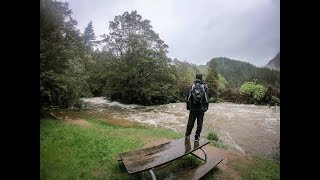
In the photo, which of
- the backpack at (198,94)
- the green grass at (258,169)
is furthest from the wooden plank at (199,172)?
the backpack at (198,94)

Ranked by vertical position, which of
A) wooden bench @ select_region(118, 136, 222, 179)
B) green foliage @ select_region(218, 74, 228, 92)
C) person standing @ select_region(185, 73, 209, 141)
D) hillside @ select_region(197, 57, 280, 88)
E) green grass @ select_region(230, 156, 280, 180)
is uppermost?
hillside @ select_region(197, 57, 280, 88)

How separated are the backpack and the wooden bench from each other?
977 mm

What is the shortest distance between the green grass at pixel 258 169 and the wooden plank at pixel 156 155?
1125 millimetres

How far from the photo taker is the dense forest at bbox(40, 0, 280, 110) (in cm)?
1215

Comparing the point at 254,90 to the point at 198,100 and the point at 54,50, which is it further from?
the point at 54,50

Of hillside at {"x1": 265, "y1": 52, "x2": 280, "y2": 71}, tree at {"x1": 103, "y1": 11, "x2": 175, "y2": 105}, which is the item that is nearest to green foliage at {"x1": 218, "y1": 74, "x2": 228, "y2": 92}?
hillside at {"x1": 265, "y1": 52, "x2": 280, "y2": 71}

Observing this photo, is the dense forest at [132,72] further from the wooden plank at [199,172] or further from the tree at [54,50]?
the wooden plank at [199,172]

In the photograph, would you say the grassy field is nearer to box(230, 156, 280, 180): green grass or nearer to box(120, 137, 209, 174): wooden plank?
box(230, 156, 280, 180): green grass

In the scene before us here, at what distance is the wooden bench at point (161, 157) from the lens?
4604 mm

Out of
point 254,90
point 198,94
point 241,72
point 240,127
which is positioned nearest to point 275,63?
point 240,127
